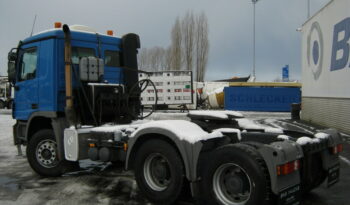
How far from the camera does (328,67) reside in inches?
611

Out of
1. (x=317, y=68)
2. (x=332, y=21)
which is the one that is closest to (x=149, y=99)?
(x=317, y=68)

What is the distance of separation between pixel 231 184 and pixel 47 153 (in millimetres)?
4316

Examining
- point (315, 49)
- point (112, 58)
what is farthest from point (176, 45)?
point (112, 58)

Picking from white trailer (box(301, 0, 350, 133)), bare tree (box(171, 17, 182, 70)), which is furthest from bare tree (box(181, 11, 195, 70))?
white trailer (box(301, 0, 350, 133))

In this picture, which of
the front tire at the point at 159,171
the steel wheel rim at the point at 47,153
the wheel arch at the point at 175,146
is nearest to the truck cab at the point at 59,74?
the steel wheel rim at the point at 47,153

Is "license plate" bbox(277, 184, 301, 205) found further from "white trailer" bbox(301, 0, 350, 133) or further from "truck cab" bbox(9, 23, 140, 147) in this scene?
"white trailer" bbox(301, 0, 350, 133)

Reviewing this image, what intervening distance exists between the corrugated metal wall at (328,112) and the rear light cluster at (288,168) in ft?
34.3

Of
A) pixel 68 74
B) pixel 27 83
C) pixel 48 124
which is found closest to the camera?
pixel 68 74

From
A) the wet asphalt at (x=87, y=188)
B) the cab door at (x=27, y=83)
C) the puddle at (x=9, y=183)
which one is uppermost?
the cab door at (x=27, y=83)

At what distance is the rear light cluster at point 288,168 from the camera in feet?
12.7

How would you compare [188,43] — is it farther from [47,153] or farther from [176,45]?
[47,153]

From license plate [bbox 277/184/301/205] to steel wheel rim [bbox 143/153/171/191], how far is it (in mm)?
1727

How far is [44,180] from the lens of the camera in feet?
22.1

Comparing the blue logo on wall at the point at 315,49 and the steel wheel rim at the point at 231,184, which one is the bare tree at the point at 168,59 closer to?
the blue logo on wall at the point at 315,49
